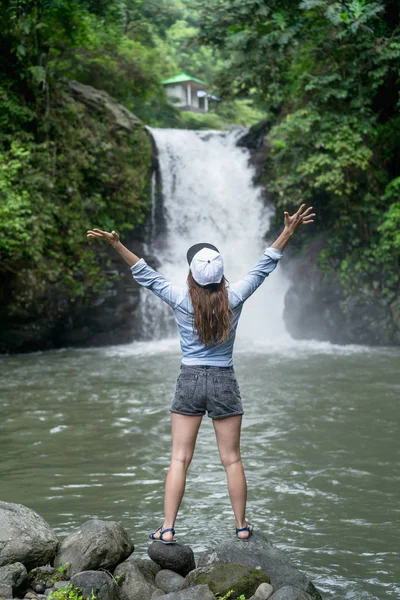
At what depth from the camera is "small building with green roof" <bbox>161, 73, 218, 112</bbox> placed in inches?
1736

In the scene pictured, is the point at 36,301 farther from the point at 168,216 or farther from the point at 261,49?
the point at 261,49

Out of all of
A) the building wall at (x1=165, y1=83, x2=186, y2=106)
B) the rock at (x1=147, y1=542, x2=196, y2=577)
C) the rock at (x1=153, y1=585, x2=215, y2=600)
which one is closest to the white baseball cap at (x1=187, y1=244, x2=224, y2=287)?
the rock at (x1=147, y1=542, x2=196, y2=577)

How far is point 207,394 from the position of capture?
4.45m

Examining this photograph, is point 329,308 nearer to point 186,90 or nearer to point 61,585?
point 61,585

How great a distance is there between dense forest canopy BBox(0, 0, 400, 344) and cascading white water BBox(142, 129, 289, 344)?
110 centimetres

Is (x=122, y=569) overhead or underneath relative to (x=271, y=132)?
underneath

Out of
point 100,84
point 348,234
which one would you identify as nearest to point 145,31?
point 100,84

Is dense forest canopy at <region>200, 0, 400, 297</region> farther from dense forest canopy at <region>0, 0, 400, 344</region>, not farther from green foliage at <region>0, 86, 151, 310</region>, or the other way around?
green foliage at <region>0, 86, 151, 310</region>

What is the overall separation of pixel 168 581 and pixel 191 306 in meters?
1.63

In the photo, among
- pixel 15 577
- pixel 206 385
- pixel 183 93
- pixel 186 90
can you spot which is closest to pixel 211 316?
pixel 206 385

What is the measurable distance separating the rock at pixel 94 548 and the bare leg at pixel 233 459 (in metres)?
0.70

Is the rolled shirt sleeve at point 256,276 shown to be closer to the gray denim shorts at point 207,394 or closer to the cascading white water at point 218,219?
the gray denim shorts at point 207,394

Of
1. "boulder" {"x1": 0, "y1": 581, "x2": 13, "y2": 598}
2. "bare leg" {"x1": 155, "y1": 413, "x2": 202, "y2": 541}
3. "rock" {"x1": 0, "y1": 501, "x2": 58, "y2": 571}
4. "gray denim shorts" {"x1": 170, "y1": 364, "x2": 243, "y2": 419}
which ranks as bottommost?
"boulder" {"x1": 0, "y1": 581, "x2": 13, "y2": 598}

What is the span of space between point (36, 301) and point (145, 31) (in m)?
14.9
